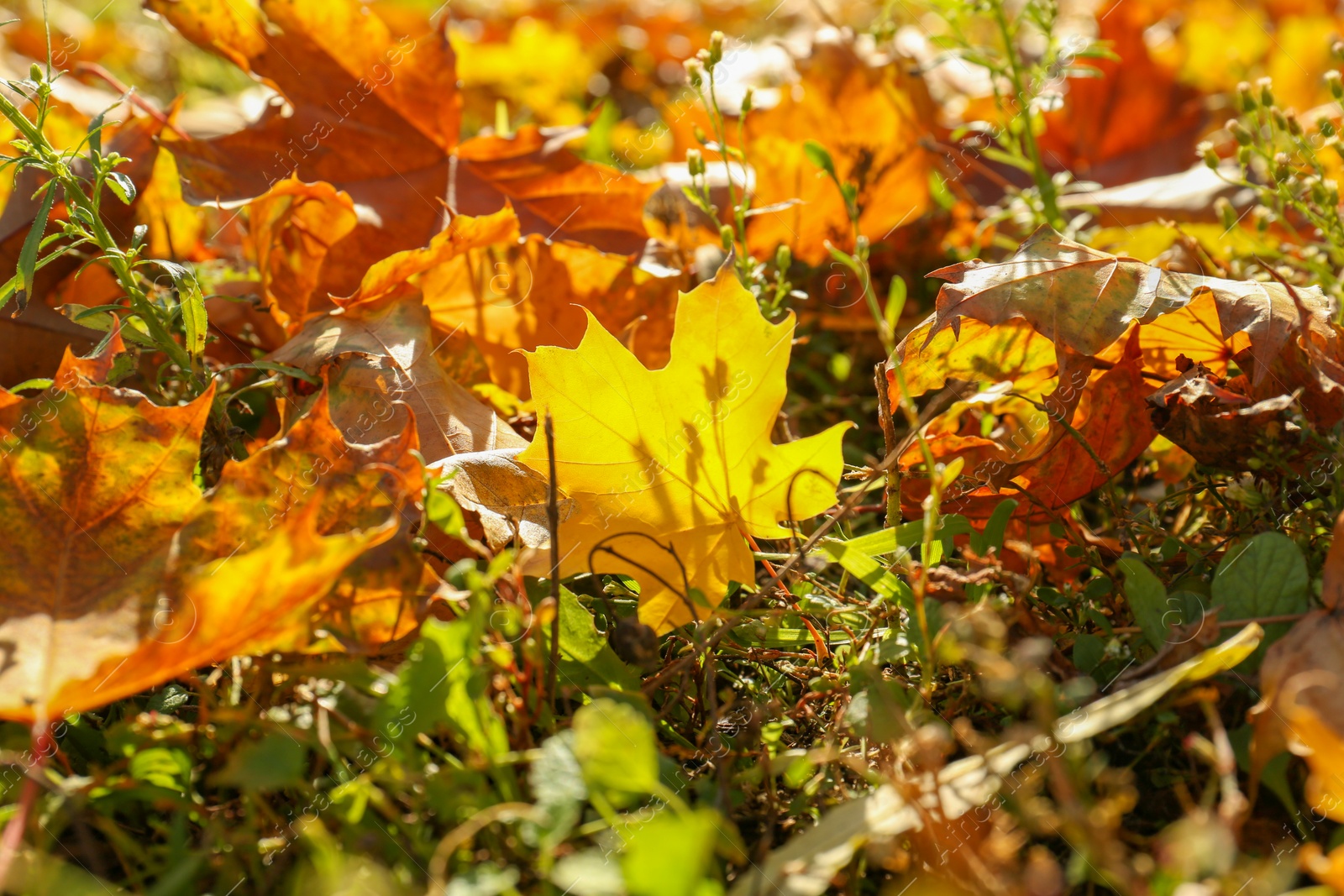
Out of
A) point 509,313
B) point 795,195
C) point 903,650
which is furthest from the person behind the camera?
point 795,195

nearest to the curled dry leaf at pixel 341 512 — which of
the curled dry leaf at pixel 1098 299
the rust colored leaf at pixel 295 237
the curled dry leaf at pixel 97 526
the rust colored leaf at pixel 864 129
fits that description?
the curled dry leaf at pixel 97 526

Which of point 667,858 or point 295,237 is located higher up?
point 295,237

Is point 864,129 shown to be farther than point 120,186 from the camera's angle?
Yes

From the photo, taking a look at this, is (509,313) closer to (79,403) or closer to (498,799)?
(79,403)

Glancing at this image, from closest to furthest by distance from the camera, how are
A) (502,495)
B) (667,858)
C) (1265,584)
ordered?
(667,858), (1265,584), (502,495)

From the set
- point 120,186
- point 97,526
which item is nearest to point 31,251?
point 120,186

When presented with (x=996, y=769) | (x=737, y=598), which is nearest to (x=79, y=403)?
(x=737, y=598)

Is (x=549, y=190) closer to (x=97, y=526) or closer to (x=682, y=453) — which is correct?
(x=682, y=453)
